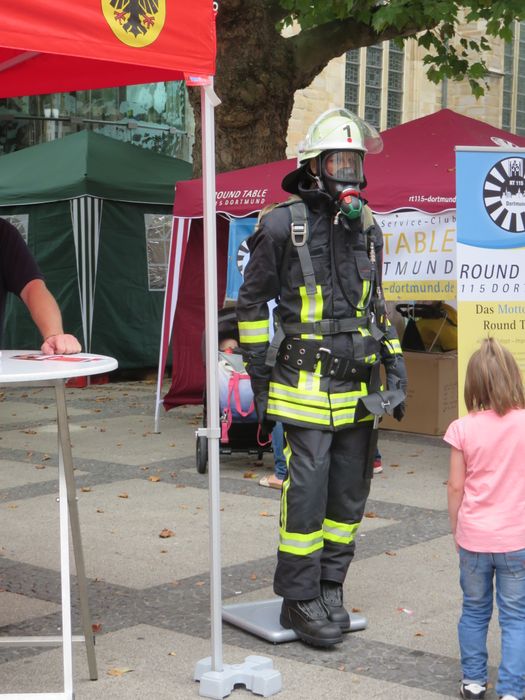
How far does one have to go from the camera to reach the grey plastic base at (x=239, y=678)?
4.15 meters

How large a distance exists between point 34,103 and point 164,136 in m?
2.23

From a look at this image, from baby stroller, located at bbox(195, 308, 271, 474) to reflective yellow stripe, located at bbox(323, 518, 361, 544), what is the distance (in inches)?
146

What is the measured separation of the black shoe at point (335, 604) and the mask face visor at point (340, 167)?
170 centimetres

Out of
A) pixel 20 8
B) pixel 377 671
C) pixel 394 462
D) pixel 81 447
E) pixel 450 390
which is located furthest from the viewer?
pixel 450 390

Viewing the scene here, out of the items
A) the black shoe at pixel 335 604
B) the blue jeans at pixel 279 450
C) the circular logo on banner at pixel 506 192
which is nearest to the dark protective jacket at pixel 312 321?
the black shoe at pixel 335 604

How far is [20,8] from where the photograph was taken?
141 inches

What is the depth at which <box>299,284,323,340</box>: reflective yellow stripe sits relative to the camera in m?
4.75

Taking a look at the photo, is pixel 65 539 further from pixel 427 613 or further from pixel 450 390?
pixel 450 390

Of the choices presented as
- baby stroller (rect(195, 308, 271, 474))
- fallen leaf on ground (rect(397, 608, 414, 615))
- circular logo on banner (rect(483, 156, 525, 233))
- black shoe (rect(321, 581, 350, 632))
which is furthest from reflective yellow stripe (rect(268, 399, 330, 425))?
baby stroller (rect(195, 308, 271, 474))

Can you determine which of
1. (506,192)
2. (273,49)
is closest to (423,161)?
(506,192)

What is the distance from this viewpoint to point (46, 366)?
391 cm

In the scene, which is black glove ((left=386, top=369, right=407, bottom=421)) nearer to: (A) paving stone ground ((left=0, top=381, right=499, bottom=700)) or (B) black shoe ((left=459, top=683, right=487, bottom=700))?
(A) paving stone ground ((left=0, top=381, right=499, bottom=700))

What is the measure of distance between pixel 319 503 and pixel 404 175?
5.42 metres

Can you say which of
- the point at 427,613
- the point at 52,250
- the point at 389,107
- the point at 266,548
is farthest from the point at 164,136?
the point at 427,613
